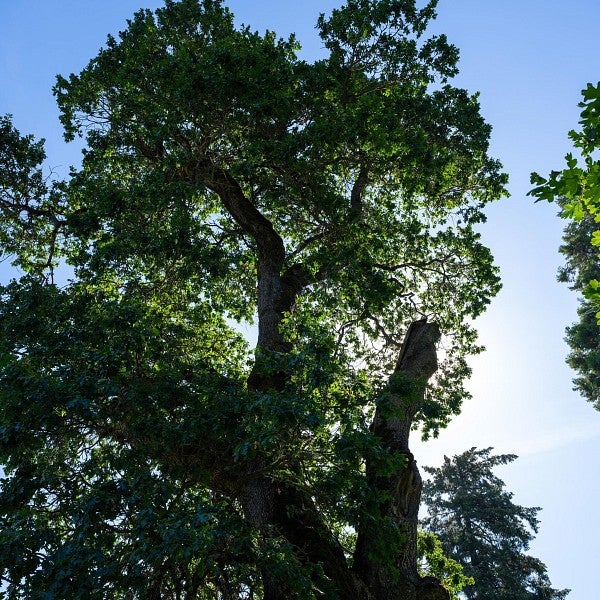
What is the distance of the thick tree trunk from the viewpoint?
6.45 m

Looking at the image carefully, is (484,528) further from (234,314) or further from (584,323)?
(234,314)

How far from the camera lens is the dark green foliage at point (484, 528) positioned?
22.0 m

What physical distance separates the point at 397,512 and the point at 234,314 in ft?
21.3

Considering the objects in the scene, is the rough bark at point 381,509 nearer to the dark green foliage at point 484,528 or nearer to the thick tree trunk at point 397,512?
the thick tree trunk at point 397,512

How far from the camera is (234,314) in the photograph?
12.8m

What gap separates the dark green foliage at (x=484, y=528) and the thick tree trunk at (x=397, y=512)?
16.8m

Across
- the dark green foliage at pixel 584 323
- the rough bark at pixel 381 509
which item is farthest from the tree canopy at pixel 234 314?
the dark green foliage at pixel 584 323

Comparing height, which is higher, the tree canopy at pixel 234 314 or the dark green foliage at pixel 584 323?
the dark green foliage at pixel 584 323

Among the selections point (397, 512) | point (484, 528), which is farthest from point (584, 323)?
point (397, 512)

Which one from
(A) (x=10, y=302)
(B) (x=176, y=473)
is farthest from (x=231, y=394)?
(A) (x=10, y=302)

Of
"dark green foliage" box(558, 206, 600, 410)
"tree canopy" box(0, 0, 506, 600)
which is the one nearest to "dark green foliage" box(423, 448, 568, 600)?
"dark green foliage" box(558, 206, 600, 410)

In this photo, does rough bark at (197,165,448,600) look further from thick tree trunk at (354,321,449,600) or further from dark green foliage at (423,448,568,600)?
dark green foliage at (423,448,568,600)

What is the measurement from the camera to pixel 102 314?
23.0 feet

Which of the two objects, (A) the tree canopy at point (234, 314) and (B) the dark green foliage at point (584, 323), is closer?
(A) the tree canopy at point (234, 314)
